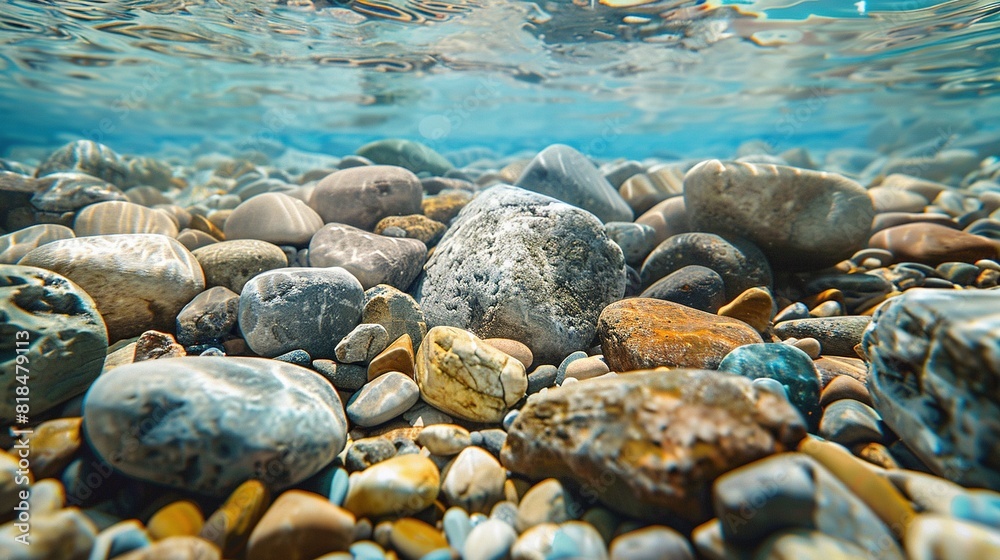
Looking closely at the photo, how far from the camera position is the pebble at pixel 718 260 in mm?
3674

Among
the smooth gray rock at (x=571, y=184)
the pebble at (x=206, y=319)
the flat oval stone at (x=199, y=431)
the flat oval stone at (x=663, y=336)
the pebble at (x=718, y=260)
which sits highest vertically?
the smooth gray rock at (x=571, y=184)

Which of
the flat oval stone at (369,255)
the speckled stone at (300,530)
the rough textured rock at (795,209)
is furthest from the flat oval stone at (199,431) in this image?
the rough textured rock at (795,209)

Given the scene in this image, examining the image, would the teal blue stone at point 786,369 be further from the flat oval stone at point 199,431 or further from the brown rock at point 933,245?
the brown rock at point 933,245

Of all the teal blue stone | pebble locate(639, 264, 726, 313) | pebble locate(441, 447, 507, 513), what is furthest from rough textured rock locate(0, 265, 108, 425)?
pebble locate(639, 264, 726, 313)

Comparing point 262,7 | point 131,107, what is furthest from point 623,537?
point 131,107

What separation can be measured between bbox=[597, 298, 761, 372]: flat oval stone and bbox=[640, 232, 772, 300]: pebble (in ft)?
2.94

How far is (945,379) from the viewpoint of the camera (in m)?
1.64

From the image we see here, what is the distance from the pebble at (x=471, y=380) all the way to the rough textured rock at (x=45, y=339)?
2004 millimetres

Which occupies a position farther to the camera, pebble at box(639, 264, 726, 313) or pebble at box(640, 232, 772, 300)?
pebble at box(640, 232, 772, 300)

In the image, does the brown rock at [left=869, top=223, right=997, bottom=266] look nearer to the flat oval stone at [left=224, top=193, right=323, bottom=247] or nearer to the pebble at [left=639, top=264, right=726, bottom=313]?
the pebble at [left=639, top=264, right=726, bottom=313]

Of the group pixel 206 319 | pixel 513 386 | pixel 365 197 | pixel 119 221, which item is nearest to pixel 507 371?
pixel 513 386

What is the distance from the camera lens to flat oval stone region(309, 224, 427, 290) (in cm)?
356

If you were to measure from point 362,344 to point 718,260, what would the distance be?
3277 mm

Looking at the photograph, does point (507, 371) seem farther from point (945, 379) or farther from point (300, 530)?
point (945, 379)
